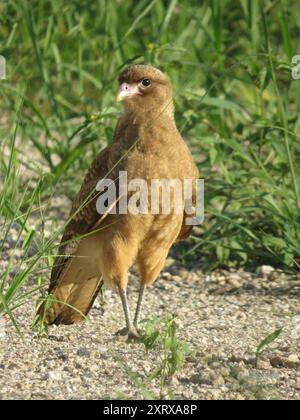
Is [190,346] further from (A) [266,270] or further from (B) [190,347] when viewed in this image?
(A) [266,270]

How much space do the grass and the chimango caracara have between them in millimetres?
172

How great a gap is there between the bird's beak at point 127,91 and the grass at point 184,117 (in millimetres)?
278

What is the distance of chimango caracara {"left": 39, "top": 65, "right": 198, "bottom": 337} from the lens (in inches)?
203

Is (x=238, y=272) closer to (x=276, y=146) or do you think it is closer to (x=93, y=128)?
(x=276, y=146)

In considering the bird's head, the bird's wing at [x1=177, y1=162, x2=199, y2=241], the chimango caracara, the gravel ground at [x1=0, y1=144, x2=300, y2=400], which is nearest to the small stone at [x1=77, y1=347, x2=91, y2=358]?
the gravel ground at [x1=0, y1=144, x2=300, y2=400]

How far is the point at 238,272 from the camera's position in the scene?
20.4 feet

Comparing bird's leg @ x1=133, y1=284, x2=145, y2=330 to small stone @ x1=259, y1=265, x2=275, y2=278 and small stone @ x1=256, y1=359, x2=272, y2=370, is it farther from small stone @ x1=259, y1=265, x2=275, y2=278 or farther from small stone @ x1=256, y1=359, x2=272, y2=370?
small stone @ x1=259, y1=265, x2=275, y2=278

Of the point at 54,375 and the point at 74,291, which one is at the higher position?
the point at 74,291

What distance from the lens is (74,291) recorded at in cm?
554

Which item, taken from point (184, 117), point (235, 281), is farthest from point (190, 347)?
point (184, 117)

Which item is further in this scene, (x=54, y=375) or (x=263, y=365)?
(x=263, y=365)

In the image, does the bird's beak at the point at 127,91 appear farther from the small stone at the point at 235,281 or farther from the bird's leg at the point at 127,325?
the small stone at the point at 235,281

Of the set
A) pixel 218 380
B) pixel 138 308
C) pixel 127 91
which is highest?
pixel 127 91

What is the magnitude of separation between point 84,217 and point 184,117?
1398mm
